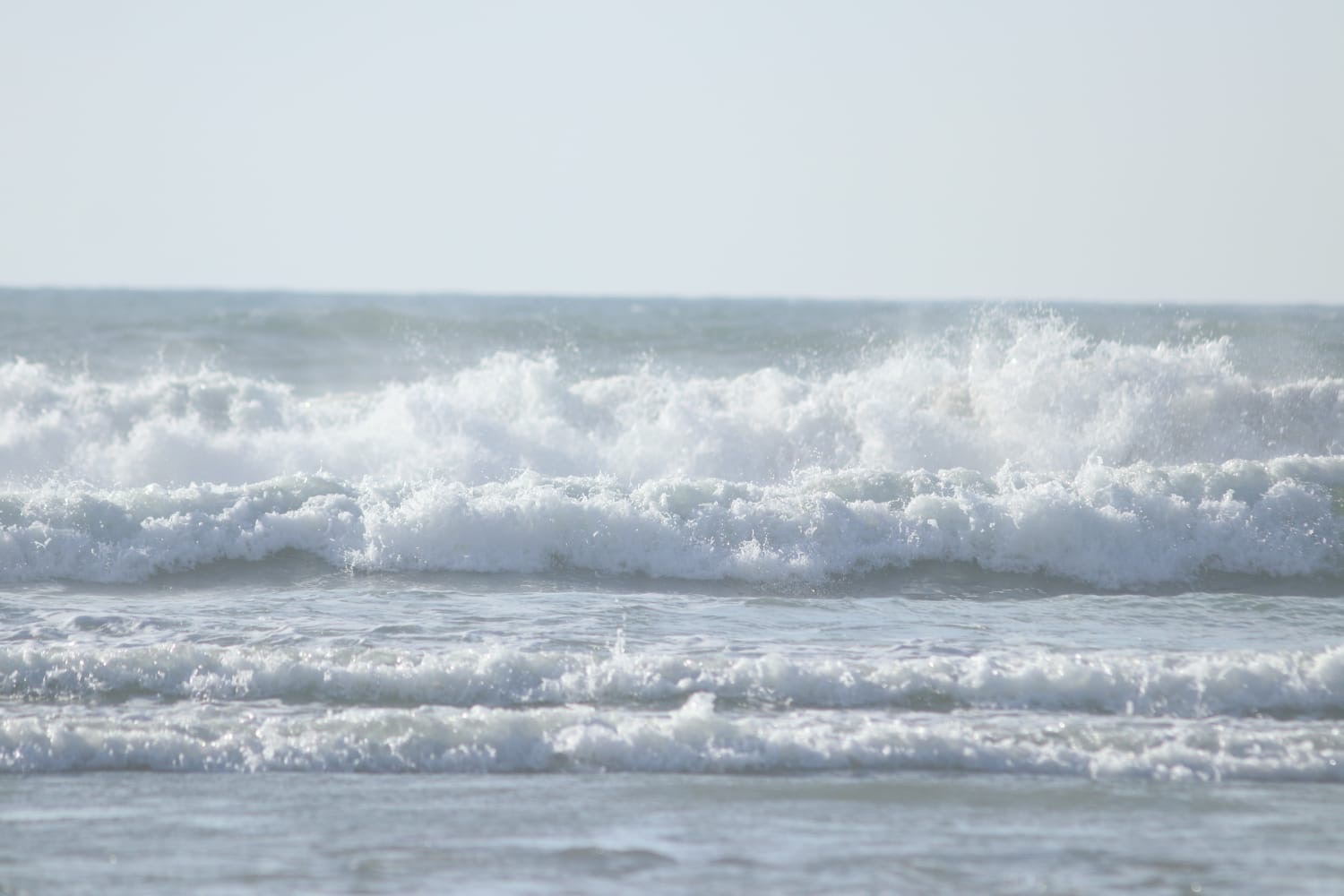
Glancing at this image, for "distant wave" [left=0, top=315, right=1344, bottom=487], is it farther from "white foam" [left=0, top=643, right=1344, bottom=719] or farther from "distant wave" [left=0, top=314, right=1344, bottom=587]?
"white foam" [left=0, top=643, right=1344, bottom=719]

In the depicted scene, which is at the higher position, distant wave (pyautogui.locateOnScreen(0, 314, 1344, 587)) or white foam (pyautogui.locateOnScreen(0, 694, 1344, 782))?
distant wave (pyautogui.locateOnScreen(0, 314, 1344, 587))

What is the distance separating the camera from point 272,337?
23.2 meters

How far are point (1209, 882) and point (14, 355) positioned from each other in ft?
65.8

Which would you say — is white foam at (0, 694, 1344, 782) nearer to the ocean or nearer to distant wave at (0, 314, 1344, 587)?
the ocean

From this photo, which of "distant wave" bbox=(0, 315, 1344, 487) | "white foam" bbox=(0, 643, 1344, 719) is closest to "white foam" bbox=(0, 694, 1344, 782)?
"white foam" bbox=(0, 643, 1344, 719)

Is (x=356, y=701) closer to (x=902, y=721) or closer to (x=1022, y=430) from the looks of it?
(x=902, y=721)

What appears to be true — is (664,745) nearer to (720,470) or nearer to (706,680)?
(706,680)

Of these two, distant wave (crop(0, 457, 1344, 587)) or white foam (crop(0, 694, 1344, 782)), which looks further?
distant wave (crop(0, 457, 1344, 587))

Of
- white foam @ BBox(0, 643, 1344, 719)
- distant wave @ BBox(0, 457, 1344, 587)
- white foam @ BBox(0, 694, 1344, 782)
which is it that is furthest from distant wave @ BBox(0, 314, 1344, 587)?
white foam @ BBox(0, 694, 1344, 782)

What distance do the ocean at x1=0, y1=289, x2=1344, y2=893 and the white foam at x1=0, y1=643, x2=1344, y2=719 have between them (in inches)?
0.8

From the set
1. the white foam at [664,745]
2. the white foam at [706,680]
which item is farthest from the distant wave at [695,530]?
the white foam at [664,745]

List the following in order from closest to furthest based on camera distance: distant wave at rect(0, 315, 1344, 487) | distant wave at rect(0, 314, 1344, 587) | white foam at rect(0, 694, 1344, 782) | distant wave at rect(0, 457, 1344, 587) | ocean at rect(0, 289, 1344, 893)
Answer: ocean at rect(0, 289, 1344, 893)
white foam at rect(0, 694, 1344, 782)
distant wave at rect(0, 457, 1344, 587)
distant wave at rect(0, 314, 1344, 587)
distant wave at rect(0, 315, 1344, 487)

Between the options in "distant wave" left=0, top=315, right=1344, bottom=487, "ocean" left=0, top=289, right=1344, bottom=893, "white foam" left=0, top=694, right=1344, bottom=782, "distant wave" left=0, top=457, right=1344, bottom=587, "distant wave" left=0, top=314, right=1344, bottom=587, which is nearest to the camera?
"ocean" left=0, top=289, right=1344, bottom=893

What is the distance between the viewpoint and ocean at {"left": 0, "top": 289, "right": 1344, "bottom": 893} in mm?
4781
